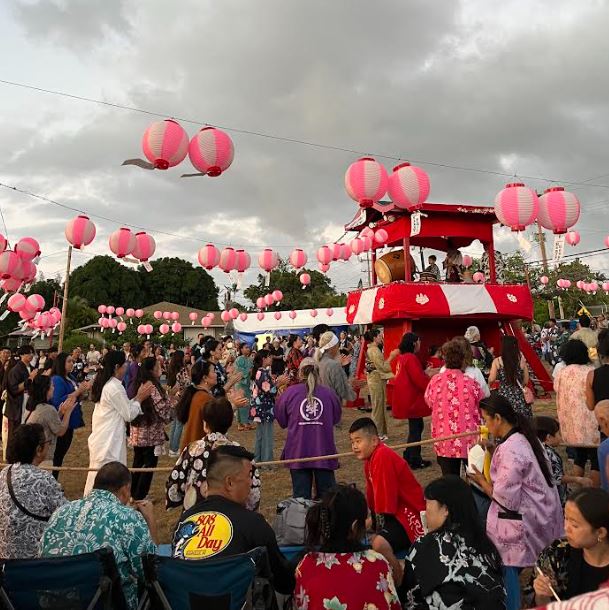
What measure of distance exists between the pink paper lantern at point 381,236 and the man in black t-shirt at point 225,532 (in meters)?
11.1

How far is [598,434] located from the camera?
201 inches

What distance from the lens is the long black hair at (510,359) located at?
199 inches

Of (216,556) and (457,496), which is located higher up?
(457,496)

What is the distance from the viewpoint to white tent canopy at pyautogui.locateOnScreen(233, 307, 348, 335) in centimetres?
2894

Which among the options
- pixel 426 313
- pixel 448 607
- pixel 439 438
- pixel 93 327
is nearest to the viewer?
pixel 448 607

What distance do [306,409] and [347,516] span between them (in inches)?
106

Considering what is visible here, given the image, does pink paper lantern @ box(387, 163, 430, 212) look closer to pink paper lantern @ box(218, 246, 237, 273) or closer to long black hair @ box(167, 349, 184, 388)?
long black hair @ box(167, 349, 184, 388)

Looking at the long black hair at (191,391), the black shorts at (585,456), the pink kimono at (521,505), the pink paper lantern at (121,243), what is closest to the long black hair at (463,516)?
the pink kimono at (521,505)

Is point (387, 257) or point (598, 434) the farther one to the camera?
point (387, 257)

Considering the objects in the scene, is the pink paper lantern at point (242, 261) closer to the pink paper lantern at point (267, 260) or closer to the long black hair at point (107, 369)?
the pink paper lantern at point (267, 260)

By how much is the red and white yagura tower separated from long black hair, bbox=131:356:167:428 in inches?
274

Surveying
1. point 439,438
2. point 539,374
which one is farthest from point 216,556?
point 539,374

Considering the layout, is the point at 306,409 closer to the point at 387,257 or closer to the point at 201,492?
the point at 201,492

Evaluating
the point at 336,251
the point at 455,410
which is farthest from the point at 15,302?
the point at 455,410
